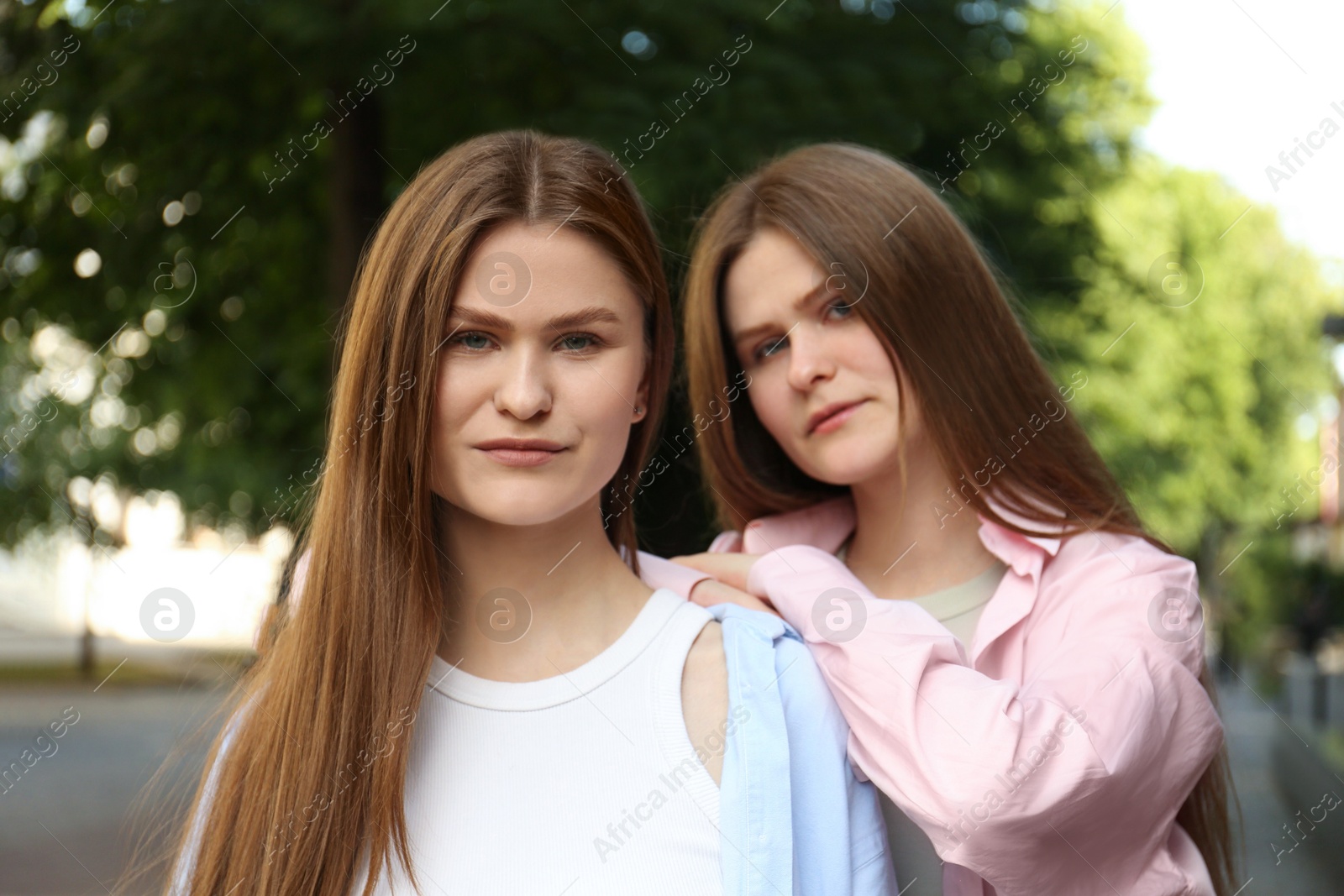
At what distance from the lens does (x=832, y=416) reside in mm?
2383

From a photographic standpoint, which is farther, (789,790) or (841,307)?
(841,307)

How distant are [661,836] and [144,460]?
7037 millimetres

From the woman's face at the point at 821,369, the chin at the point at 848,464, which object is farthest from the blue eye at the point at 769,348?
the chin at the point at 848,464

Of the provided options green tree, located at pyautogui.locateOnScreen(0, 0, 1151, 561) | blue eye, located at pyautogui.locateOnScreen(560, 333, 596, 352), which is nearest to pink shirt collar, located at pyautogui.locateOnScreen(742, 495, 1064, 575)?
blue eye, located at pyautogui.locateOnScreen(560, 333, 596, 352)

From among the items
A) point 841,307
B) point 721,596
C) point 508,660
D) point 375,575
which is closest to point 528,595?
point 508,660

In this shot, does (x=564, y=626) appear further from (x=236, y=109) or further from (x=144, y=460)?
(x=144, y=460)

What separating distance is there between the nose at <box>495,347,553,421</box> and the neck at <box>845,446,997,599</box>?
924 mm

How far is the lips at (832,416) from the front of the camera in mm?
A: 2357

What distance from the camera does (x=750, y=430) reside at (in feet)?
9.15

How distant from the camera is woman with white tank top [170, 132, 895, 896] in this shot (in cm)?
182

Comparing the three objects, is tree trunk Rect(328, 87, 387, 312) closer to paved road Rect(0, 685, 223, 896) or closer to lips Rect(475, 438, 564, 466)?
paved road Rect(0, 685, 223, 896)

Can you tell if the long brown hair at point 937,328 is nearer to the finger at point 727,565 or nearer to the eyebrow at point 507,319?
the finger at point 727,565

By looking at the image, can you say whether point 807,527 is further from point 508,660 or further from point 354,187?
point 354,187

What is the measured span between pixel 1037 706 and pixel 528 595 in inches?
33.2
